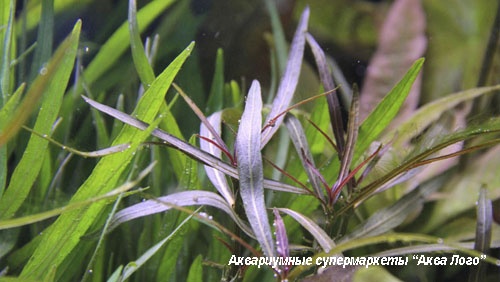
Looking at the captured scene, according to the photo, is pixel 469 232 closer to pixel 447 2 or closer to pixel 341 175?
pixel 341 175

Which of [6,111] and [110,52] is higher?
[110,52]

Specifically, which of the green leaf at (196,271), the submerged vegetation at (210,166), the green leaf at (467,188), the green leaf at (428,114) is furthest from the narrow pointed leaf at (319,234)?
the green leaf at (467,188)

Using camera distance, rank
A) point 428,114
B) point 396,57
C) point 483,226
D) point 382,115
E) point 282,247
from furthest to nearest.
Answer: point 396,57 → point 428,114 → point 382,115 → point 483,226 → point 282,247

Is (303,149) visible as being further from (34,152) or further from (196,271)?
(34,152)

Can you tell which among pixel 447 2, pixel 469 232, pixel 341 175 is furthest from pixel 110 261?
pixel 447 2

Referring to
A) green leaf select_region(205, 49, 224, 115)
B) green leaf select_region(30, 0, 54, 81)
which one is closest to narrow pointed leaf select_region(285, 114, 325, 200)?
green leaf select_region(205, 49, 224, 115)

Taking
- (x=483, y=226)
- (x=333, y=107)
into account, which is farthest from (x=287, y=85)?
(x=483, y=226)
